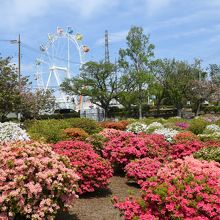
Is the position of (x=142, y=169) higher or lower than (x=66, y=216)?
higher

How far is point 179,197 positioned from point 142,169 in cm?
519

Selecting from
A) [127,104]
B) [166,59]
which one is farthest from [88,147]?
[166,59]

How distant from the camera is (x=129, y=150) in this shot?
12.4 meters

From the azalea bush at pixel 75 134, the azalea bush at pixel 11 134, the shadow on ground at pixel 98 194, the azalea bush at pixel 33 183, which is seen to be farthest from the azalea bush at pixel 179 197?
the azalea bush at pixel 75 134

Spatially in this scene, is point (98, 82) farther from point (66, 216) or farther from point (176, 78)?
point (66, 216)

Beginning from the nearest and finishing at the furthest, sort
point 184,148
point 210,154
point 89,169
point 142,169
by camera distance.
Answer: point 89,169 → point 210,154 → point 142,169 → point 184,148

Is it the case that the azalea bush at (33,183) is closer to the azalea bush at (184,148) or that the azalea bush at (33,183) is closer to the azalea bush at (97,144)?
the azalea bush at (97,144)

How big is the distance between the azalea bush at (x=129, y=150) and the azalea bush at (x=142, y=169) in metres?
0.99

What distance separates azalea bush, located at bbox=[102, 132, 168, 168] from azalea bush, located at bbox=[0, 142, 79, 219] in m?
5.26

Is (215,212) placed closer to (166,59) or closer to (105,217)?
(105,217)

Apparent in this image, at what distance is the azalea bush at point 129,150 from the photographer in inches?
488

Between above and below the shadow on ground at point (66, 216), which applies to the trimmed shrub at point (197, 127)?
above

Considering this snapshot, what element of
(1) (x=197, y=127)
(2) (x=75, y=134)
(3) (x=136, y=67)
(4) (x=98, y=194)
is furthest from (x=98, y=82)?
(4) (x=98, y=194)

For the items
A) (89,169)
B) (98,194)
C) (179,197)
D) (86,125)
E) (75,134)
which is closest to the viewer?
(179,197)
